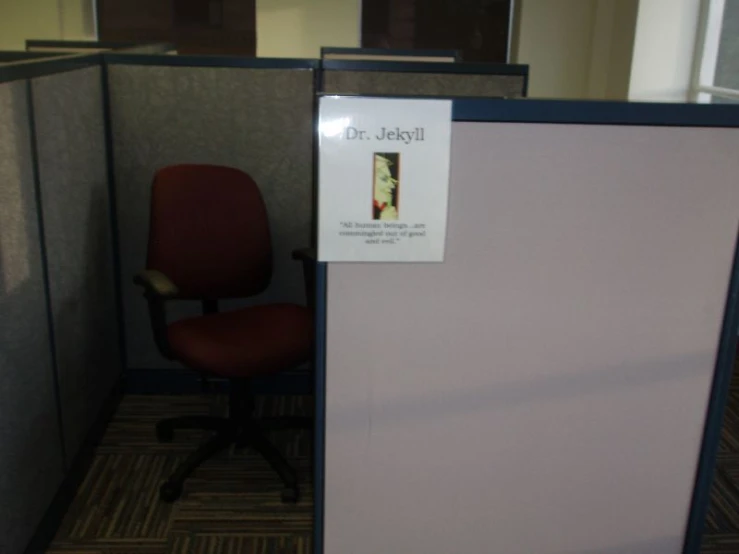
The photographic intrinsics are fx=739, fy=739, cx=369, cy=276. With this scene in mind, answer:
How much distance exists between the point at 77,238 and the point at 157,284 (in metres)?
0.34

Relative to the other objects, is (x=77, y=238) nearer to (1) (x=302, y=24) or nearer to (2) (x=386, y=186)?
(2) (x=386, y=186)

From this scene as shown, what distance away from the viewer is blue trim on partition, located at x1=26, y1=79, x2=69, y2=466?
1702mm

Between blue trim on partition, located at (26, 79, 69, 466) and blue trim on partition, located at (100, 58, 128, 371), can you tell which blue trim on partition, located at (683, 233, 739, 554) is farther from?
blue trim on partition, located at (100, 58, 128, 371)

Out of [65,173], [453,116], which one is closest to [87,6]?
[65,173]

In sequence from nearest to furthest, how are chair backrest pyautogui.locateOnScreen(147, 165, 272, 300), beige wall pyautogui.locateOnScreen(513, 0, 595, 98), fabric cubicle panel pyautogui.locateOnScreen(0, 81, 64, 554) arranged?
fabric cubicle panel pyautogui.locateOnScreen(0, 81, 64, 554), chair backrest pyautogui.locateOnScreen(147, 165, 272, 300), beige wall pyautogui.locateOnScreen(513, 0, 595, 98)

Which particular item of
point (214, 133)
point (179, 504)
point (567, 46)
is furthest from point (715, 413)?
point (567, 46)

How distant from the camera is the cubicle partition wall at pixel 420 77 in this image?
2.37m

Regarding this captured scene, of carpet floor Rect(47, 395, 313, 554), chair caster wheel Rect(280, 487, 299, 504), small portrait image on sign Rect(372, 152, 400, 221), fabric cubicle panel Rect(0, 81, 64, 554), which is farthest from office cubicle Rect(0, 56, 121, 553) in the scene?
small portrait image on sign Rect(372, 152, 400, 221)

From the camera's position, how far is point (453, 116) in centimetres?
88

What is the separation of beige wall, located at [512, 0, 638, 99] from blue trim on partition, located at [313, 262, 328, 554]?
14.1 ft

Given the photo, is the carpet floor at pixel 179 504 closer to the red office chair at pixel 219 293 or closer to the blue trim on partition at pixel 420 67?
the red office chair at pixel 219 293

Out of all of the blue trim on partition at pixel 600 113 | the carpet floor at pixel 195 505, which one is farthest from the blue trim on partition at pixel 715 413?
the carpet floor at pixel 195 505

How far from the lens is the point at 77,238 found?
2.11m

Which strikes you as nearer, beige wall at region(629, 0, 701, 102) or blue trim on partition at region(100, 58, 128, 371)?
blue trim on partition at region(100, 58, 128, 371)
